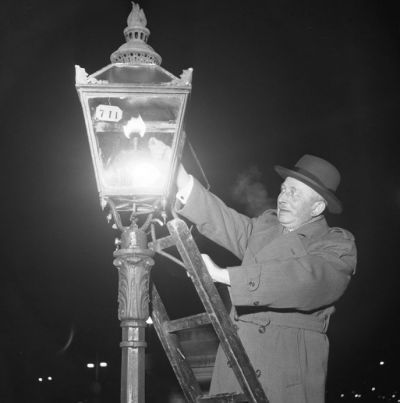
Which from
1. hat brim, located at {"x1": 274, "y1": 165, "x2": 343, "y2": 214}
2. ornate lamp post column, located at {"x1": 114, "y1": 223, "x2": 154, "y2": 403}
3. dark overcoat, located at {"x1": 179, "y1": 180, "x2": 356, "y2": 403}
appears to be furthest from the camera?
hat brim, located at {"x1": 274, "y1": 165, "x2": 343, "y2": 214}

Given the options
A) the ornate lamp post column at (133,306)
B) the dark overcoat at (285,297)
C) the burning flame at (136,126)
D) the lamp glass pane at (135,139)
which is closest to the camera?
the ornate lamp post column at (133,306)

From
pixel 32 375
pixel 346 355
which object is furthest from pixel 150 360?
pixel 32 375

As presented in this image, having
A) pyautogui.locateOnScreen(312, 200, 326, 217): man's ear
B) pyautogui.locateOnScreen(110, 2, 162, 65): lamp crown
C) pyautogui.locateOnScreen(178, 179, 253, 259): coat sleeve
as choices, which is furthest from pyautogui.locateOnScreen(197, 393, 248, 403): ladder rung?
pyautogui.locateOnScreen(110, 2, 162, 65): lamp crown

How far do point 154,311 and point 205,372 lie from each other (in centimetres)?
122

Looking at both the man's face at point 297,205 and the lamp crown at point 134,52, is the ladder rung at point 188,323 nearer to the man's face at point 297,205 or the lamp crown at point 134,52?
the man's face at point 297,205

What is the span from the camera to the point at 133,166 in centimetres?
304

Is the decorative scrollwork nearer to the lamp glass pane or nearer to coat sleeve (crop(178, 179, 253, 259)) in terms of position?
the lamp glass pane

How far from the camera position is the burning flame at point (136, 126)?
3.06 metres

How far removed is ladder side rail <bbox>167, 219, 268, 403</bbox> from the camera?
9.76 ft

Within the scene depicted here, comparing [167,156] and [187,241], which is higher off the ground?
[167,156]

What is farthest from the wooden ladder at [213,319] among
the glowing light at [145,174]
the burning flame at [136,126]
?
the burning flame at [136,126]

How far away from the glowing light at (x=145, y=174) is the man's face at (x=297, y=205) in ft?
4.61

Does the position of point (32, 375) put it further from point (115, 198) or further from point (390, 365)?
point (115, 198)

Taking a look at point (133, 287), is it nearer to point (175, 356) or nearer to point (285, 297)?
point (175, 356)
